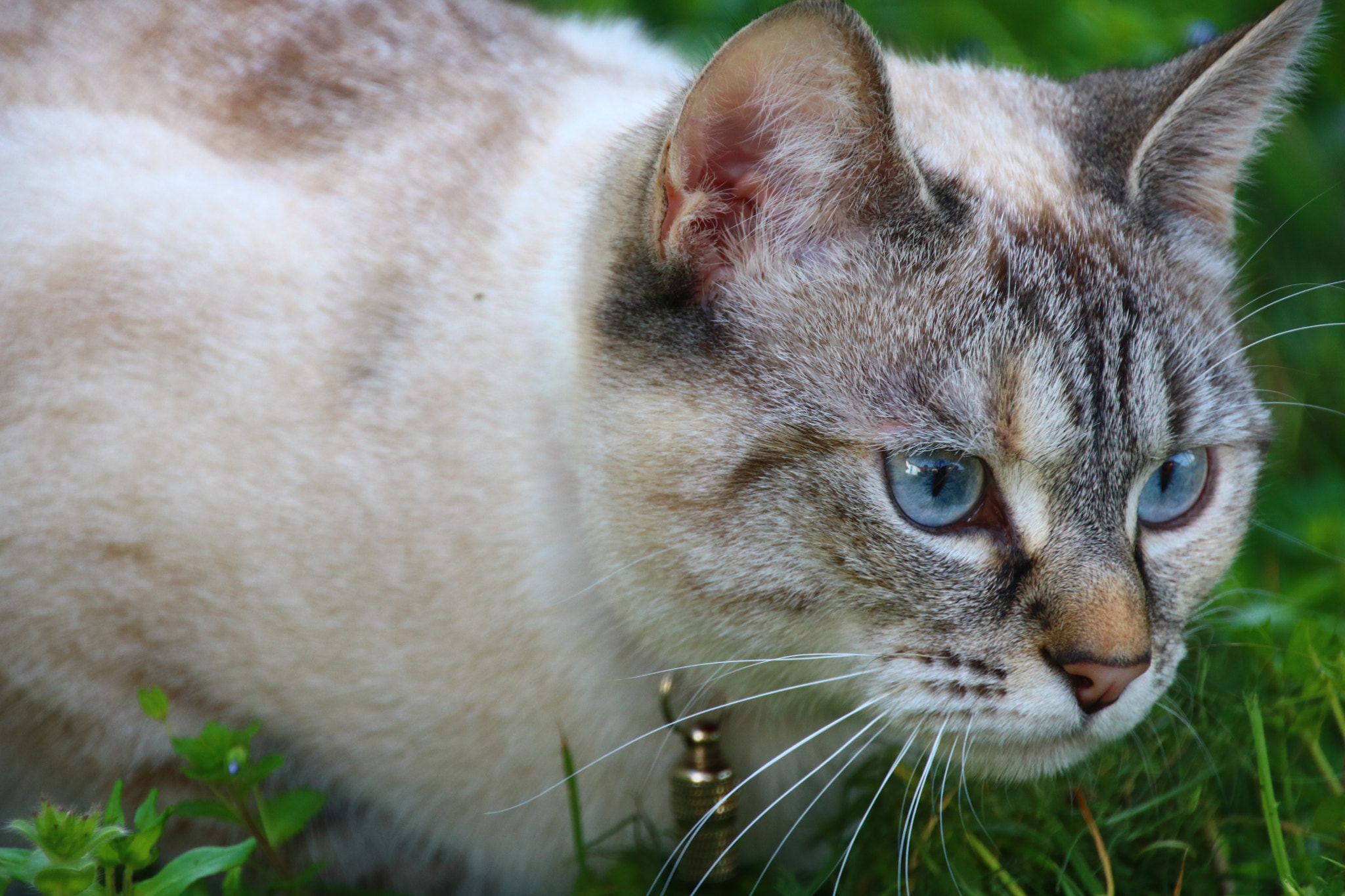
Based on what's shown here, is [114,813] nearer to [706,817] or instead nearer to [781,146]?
[706,817]

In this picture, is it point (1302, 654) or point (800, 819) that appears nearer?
point (800, 819)

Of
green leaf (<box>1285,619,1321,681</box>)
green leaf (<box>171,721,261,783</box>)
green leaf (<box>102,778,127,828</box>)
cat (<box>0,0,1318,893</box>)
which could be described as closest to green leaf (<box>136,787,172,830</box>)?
green leaf (<box>102,778,127,828</box>)

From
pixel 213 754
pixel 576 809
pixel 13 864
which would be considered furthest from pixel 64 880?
pixel 576 809

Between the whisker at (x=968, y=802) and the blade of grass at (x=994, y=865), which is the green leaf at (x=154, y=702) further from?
the blade of grass at (x=994, y=865)

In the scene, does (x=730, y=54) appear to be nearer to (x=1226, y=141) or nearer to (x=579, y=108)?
(x=579, y=108)

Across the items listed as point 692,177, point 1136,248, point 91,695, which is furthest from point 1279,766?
point 91,695

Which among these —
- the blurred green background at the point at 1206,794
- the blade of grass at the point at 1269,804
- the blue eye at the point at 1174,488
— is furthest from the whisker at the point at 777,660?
the blade of grass at the point at 1269,804
